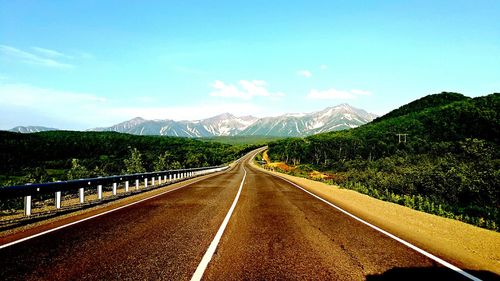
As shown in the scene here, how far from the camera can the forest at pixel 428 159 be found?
675 inches

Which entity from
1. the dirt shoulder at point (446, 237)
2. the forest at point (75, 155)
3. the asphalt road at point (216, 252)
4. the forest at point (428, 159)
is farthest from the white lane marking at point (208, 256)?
the forest at point (75, 155)

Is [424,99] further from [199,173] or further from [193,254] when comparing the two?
[193,254]

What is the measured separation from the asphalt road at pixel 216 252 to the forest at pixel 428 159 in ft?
19.4

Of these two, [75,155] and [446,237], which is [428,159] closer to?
[446,237]

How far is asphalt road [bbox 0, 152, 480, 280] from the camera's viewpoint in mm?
4750

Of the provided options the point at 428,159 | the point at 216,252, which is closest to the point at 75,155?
the point at 428,159

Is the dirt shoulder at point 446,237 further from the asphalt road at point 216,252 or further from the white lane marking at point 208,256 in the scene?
the white lane marking at point 208,256

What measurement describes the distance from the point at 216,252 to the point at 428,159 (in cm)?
4100

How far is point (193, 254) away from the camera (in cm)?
567

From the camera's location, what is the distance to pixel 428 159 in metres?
39.9

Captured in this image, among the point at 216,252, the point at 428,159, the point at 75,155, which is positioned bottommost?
the point at 75,155

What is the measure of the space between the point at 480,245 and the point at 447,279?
3466 millimetres

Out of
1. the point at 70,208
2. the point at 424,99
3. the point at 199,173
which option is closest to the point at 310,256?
the point at 70,208

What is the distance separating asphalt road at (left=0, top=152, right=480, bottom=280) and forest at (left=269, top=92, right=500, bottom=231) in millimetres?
5914
